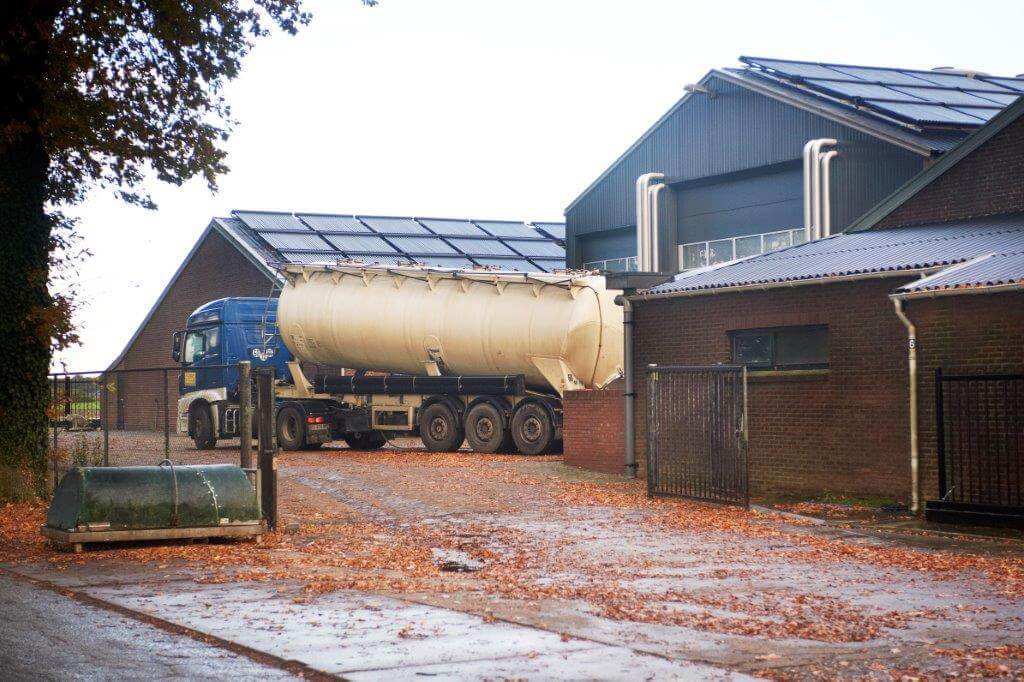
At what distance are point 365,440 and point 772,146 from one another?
43.9 feet

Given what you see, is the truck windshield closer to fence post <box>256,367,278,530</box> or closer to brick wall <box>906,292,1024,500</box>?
fence post <box>256,367,278,530</box>

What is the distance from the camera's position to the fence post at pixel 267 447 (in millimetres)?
14914

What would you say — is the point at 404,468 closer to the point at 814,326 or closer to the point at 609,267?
the point at 814,326

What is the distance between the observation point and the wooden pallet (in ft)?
44.1

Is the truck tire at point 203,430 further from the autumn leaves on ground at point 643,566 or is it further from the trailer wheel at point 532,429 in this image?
the autumn leaves on ground at point 643,566

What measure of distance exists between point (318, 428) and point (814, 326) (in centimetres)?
1697

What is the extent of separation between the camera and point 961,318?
17.0m

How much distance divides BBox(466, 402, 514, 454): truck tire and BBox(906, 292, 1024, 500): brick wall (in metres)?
13.7

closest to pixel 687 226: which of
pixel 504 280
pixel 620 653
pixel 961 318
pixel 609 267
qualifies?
pixel 609 267

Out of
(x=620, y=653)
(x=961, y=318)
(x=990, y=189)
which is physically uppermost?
(x=990, y=189)

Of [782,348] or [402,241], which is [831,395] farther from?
[402,241]

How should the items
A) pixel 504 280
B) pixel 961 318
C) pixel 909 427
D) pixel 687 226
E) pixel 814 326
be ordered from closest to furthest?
pixel 961 318
pixel 909 427
pixel 814 326
pixel 504 280
pixel 687 226

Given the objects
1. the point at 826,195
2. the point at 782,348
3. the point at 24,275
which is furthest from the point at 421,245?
the point at 24,275

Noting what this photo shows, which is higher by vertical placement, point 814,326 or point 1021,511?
point 814,326
